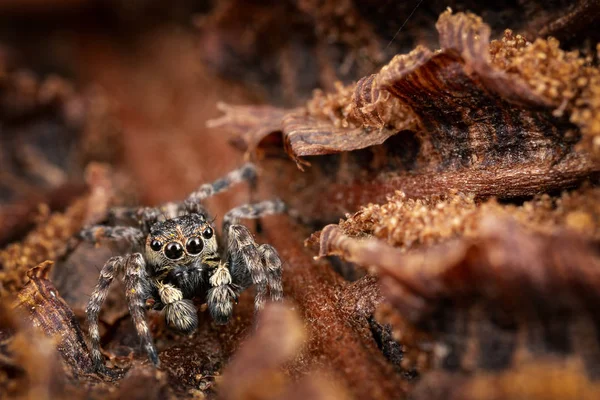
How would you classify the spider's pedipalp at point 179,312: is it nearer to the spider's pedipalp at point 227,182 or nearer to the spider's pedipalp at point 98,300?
the spider's pedipalp at point 98,300

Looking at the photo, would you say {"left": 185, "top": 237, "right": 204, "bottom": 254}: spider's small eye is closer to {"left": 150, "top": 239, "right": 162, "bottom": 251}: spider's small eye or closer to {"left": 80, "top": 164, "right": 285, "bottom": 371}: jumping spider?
{"left": 80, "top": 164, "right": 285, "bottom": 371}: jumping spider

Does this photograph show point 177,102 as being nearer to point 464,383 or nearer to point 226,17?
point 226,17

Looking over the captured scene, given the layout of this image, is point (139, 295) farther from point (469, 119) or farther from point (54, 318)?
point (469, 119)

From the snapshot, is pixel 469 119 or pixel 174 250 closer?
pixel 469 119

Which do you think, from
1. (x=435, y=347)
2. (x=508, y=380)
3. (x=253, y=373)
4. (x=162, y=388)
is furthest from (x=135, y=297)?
(x=508, y=380)

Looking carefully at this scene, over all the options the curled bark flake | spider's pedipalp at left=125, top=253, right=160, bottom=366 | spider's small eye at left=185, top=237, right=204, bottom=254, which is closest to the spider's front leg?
spider's small eye at left=185, top=237, right=204, bottom=254

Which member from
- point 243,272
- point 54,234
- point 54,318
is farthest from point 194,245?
point 54,234
